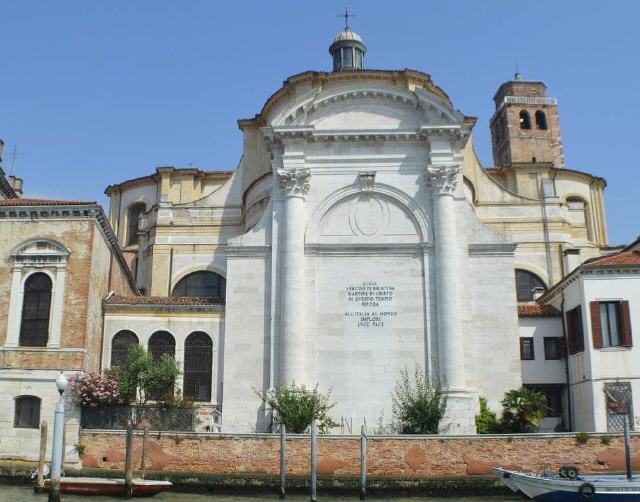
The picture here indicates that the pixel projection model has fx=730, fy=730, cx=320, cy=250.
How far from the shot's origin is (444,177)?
84.8 feet

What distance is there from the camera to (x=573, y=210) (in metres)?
38.0

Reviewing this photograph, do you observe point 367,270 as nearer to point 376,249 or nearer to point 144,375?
point 376,249

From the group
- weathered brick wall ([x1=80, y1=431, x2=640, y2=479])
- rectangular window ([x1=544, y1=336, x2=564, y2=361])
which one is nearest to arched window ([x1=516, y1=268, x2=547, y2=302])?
rectangular window ([x1=544, y1=336, x2=564, y2=361])

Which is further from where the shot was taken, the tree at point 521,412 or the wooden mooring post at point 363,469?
the tree at point 521,412

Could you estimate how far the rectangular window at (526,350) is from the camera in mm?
26859

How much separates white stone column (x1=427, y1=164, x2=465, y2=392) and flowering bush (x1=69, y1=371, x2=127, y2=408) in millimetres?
10547

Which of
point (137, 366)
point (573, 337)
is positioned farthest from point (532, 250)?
point (137, 366)

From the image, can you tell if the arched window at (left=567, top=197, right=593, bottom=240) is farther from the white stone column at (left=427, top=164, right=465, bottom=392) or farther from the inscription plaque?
the inscription plaque

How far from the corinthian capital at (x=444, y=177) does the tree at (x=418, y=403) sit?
6.28 meters

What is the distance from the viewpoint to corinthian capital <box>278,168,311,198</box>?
26.0 metres

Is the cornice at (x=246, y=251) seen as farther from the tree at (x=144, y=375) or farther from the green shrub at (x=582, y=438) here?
the green shrub at (x=582, y=438)

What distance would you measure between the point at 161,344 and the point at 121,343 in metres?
1.39

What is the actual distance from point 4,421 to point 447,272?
49.2 ft

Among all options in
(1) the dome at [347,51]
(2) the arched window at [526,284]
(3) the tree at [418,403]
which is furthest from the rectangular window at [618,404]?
(1) the dome at [347,51]
